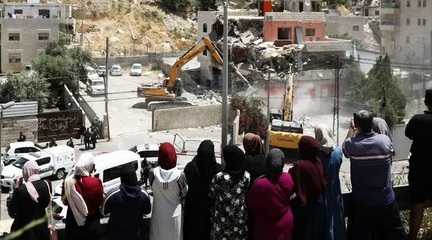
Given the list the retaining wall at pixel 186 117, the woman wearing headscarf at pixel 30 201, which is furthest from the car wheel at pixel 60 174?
the woman wearing headscarf at pixel 30 201

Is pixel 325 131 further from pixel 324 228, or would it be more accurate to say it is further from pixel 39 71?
pixel 39 71

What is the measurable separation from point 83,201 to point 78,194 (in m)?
0.07

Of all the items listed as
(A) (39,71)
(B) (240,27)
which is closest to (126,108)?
(A) (39,71)

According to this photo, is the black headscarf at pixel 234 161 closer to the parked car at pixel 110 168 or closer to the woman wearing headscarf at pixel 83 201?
the woman wearing headscarf at pixel 83 201

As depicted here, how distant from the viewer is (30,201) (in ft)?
16.3

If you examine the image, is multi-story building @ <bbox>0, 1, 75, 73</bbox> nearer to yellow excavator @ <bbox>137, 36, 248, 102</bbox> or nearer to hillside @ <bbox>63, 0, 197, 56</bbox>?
hillside @ <bbox>63, 0, 197, 56</bbox>

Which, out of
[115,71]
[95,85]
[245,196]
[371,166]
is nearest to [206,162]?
[245,196]

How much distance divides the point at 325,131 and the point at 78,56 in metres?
39.9

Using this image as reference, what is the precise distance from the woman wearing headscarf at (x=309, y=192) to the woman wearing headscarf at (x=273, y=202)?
0.12 meters

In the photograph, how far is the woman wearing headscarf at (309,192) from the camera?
16.5ft

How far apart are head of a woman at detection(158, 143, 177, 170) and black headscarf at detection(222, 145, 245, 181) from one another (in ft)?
1.45

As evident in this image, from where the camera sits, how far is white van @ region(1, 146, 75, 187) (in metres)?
18.9

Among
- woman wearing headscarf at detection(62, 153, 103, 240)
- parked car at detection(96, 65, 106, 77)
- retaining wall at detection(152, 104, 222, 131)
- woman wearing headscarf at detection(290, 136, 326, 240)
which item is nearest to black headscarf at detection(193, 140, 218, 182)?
woman wearing headscarf at detection(290, 136, 326, 240)

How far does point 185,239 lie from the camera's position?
5.29 meters
